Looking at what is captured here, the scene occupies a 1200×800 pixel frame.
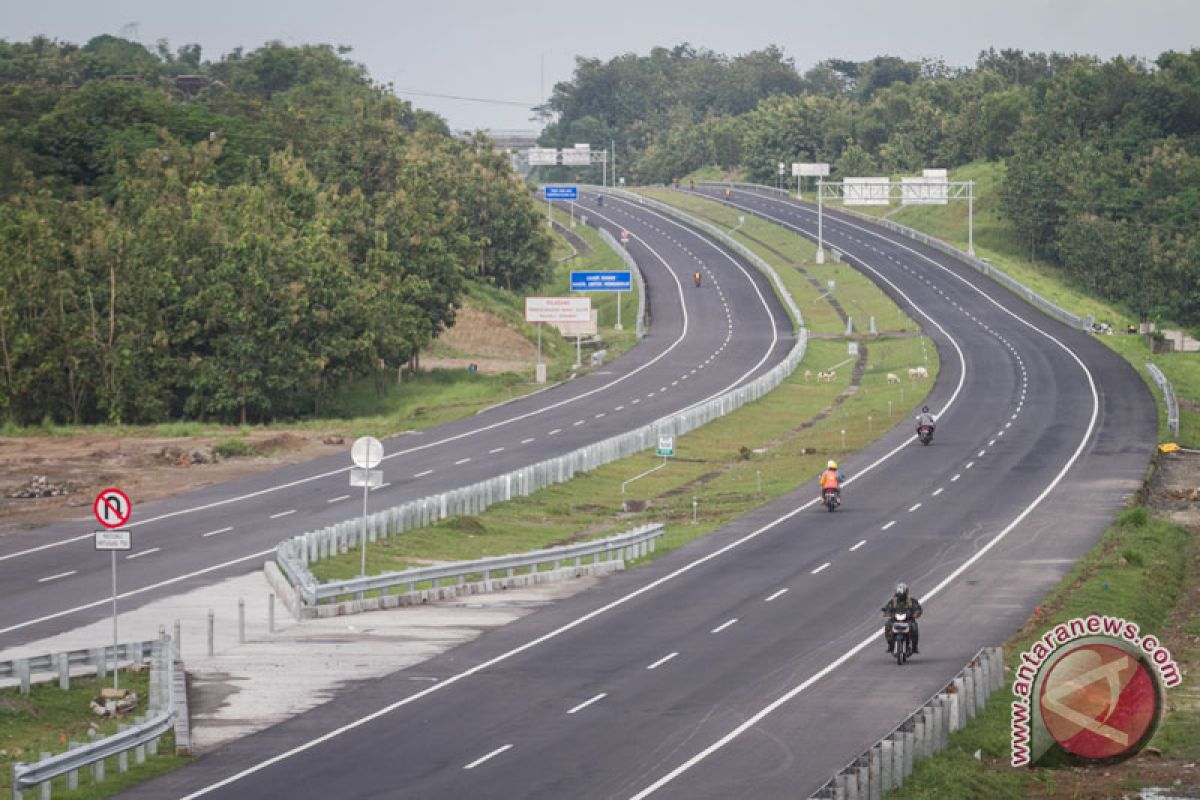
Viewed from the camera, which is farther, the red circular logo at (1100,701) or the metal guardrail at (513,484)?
the metal guardrail at (513,484)

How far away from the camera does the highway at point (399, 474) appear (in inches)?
1908

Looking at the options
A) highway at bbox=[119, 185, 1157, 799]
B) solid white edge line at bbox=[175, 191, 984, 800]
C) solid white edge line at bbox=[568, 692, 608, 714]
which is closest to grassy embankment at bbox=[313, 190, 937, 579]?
solid white edge line at bbox=[175, 191, 984, 800]

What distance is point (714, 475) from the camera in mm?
73625

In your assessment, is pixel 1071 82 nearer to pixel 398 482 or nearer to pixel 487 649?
pixel 398 482

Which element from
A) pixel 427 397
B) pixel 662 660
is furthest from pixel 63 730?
pixel 427 397

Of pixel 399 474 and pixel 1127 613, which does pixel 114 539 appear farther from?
pixel 399 474

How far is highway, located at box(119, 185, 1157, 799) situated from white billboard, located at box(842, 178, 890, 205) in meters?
80.5

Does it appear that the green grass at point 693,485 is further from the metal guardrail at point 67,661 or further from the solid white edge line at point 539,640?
the metal guardrail at point 67,661

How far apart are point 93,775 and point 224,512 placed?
32884 millimetres

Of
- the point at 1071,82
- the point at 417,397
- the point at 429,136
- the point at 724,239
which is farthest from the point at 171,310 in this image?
the point at 1071,82

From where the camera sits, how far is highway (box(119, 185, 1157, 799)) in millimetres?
29281

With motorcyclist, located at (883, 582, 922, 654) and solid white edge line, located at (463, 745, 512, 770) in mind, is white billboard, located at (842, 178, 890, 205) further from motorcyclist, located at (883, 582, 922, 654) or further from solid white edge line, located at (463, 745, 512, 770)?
solid white edge line, located at (463, 745, 512, 770)

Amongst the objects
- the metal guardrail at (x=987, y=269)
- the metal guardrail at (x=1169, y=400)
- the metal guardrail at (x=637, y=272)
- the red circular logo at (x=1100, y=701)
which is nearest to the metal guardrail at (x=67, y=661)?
the red circular logo at (x=1100, y=701)

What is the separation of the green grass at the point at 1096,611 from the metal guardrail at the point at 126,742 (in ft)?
38.0
